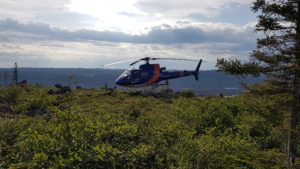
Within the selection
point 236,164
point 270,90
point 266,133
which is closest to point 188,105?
point 266,133

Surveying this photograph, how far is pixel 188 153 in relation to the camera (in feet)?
50.8

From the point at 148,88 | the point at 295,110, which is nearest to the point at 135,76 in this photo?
the point at 148,88

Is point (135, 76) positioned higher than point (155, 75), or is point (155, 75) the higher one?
point (155, 75)

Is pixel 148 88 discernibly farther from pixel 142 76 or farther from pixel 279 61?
pixel 279 61

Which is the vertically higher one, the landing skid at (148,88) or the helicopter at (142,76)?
the helicopter at (142,76)

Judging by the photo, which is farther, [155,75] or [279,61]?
[155,75]

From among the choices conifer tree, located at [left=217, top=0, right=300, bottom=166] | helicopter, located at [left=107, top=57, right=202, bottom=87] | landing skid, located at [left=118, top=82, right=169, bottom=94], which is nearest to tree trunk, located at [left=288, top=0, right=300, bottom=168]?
conifer tree, located at [left=217, top=0, right=300, bottom=166]

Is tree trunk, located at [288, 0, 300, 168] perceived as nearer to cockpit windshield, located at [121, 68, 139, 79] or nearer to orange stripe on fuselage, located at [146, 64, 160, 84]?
cockpit windshield, located at [121, 68, 139, 79]

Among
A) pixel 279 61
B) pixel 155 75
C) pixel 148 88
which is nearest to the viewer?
pixel 279 61

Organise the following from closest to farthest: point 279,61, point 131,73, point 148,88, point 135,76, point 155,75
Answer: point 279,61 → point 135,76 → point 131,73 → point 155,75 → point 148,88

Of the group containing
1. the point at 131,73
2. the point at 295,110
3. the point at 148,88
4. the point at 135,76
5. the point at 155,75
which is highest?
the point at 131,73

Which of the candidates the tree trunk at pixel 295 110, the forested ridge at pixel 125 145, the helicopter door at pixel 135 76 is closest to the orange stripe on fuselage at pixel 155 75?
the helicopter door at pixel 135 76

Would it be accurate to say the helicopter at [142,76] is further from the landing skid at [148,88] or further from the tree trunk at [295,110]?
the tree trunk at [295,110]

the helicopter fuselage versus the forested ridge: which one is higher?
the helicopter fuselage
